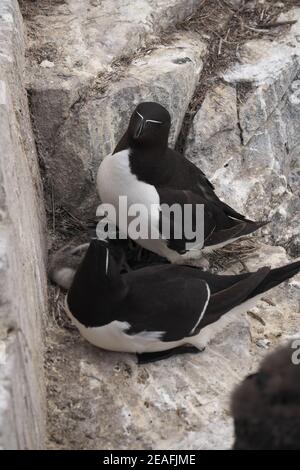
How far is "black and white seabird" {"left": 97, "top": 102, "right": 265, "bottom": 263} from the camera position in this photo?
18.4 feet

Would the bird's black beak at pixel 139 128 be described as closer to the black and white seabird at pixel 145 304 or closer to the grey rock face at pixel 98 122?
the grey rock face at pixel 98 122

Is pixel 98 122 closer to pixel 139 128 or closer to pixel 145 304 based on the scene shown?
pixel 139 128

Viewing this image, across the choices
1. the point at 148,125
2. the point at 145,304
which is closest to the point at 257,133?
the point at 148,125

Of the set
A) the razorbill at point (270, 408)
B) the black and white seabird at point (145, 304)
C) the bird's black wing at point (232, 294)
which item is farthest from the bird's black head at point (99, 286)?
the razorbill at point (270, 408)

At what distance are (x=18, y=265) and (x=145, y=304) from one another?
3.28 feet

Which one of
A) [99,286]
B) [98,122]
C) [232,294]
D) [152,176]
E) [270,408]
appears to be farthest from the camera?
[98,122]

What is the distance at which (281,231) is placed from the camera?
24.2ft

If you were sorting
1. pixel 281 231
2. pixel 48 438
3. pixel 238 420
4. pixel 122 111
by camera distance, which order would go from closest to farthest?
pixel 238 420 → pixel 48 438 → pixel 122 111 → pixel 281 231

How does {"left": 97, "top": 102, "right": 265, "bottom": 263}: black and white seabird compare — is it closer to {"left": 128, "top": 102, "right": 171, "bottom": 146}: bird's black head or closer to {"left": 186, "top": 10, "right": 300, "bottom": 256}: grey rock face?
{"left": 128, "top": 102, "right": 171, "bottom": 146}: bird's black head

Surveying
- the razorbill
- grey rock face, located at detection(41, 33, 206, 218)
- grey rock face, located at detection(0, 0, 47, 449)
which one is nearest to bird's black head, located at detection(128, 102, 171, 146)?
grey rock face, located at detection(41, 33, 206, 218)

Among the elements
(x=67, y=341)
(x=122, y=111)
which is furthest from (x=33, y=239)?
(x=122, y=111)

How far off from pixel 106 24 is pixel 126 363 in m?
2.85

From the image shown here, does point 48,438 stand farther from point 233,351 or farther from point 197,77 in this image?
point 197,77

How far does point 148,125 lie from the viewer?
219 inches
